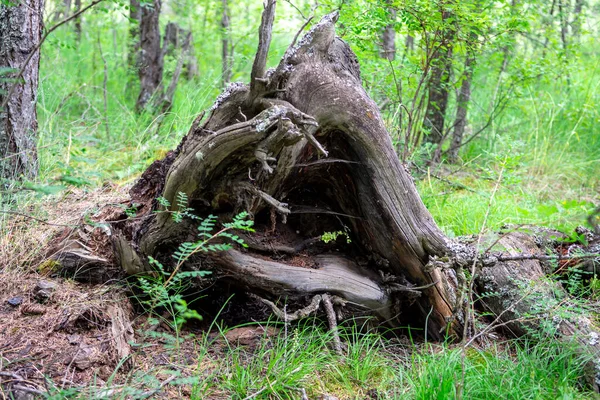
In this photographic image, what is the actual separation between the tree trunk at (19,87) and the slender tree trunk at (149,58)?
274 centimetres

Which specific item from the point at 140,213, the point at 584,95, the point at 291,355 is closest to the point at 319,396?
the point at 291,355

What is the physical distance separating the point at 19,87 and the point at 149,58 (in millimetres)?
3081

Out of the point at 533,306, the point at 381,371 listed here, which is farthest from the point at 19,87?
the point at 533,306

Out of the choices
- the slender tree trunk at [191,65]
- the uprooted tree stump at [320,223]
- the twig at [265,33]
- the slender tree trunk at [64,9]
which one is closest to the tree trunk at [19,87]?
the uprooted tree stump at [320,223]

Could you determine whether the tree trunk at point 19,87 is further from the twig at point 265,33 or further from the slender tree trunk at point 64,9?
the slender tree trunk at point 64,9

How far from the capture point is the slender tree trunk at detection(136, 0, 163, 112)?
21.7ft

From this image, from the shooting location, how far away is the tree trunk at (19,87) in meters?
3.60

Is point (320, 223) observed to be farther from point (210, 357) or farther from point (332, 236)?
point (210, 357)

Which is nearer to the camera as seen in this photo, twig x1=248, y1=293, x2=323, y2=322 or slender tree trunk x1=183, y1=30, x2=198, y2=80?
twig x1=248, y1=293, x2=323, y2=322

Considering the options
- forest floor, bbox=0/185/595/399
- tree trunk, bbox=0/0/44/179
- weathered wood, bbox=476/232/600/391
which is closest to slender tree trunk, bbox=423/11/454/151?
weathered wood, bbox=476/232/600/391

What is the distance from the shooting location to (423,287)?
3.13m

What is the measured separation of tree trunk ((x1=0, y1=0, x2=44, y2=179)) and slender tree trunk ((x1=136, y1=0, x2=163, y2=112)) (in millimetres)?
2742

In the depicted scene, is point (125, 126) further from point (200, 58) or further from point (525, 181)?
point (525, 181)

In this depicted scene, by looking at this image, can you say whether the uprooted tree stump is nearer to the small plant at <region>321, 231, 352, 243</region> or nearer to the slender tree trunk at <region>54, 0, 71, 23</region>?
the small plant at <region>321, 231, 352, 243</region>
